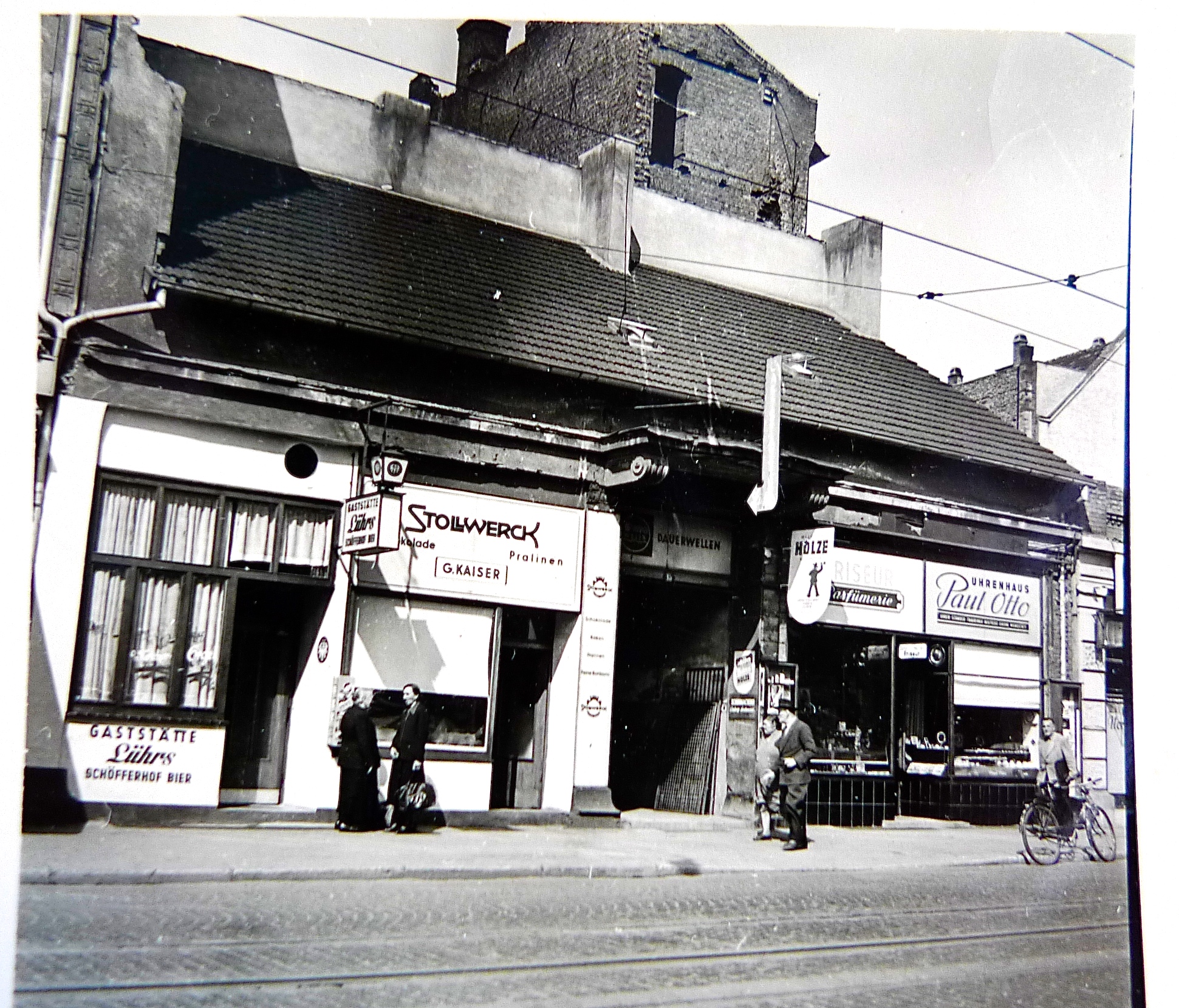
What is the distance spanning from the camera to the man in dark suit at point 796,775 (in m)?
13.3

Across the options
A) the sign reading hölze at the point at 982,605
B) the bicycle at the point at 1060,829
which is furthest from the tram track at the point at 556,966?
the sign reading hölze at the point at 982,605

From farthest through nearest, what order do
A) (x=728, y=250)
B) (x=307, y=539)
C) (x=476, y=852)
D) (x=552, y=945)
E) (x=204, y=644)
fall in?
(x=728, y=250)
(x=307, y=539)
(x=204, y=644)
(x=476, y=852)
(x=552, y=945)

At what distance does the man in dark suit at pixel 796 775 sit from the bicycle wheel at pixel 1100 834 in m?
3.47

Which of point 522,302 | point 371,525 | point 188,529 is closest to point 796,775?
point 371,525

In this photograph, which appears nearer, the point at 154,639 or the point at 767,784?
the point at 154,639

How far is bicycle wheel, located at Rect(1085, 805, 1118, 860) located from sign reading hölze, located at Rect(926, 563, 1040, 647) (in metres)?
4.37

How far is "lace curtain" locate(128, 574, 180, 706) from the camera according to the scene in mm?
11844

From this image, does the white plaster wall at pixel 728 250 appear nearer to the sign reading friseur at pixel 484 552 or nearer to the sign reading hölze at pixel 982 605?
the sign reading hölze at pixel 982 605

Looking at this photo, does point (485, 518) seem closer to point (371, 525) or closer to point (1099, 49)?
point (371, 525)

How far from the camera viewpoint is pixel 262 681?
13.2m

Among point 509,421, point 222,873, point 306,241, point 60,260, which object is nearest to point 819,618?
point 509,421

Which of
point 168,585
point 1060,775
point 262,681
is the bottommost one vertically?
point 1060,775

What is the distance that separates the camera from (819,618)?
16453 mm

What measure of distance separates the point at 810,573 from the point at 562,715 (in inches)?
161
